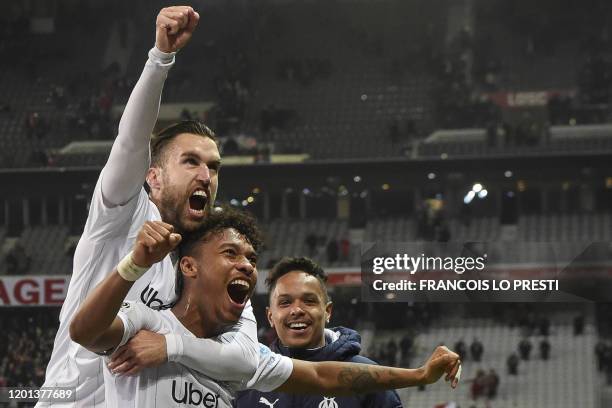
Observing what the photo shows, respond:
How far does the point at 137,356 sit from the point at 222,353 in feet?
0.97

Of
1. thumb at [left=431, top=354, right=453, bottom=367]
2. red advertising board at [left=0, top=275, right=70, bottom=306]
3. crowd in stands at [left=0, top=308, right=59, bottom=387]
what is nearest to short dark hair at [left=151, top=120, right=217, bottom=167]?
thumb at [left=431, top=354, right=453, bottom=367]

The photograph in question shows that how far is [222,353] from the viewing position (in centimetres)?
311

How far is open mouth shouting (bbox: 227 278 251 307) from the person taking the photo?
3168mm

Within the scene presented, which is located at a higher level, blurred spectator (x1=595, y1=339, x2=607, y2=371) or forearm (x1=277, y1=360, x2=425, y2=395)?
blurred spectator (x1=595, y1=339, x2=607, y2=371)

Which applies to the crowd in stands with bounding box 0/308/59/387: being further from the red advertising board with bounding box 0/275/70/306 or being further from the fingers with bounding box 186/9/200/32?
the fingers with bounding box 186/9/200/32

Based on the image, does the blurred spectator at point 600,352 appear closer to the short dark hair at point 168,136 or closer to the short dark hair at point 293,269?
the short dark hair at point 293,269

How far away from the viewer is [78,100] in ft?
82.4

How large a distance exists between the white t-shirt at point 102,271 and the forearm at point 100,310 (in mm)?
555

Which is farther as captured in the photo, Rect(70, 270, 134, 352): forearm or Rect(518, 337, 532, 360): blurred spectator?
Rect(518, 337, 532, 360): blurred spectator

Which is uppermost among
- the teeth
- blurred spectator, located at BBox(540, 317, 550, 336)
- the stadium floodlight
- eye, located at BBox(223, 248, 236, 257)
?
the stadium floodlight

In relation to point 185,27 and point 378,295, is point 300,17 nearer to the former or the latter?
point 378,295

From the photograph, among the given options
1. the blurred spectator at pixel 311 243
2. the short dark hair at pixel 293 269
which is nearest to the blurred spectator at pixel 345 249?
the blurred spectator at pixel 311 243

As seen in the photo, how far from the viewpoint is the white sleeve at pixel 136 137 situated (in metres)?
3.18

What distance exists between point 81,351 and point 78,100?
22330 millimetres
